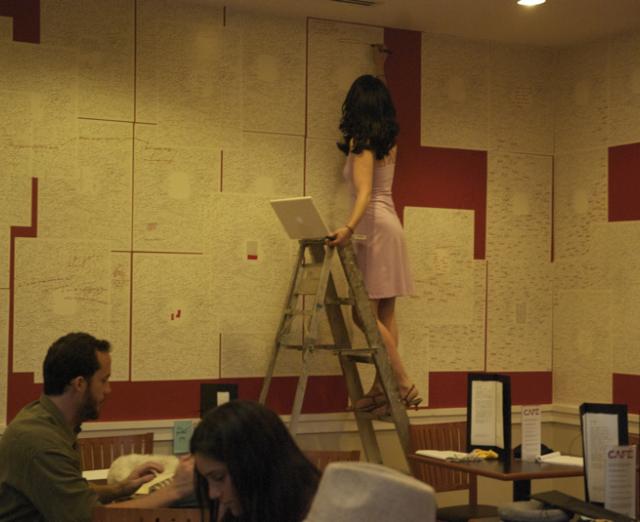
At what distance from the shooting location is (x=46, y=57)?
17.5ft

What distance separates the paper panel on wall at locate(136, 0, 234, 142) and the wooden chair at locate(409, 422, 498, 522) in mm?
1899

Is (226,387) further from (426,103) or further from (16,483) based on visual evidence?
(426,103)

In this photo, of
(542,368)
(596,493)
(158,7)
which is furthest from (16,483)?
(542,368)

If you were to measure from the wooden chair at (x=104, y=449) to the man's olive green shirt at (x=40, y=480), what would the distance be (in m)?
1.23

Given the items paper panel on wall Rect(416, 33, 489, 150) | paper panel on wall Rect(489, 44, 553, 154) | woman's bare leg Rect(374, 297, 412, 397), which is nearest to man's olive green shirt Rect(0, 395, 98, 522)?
woman's bare leg Rect(374, 297, 412, 397)

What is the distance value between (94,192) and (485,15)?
2.35 meters

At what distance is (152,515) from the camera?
300 centimetres

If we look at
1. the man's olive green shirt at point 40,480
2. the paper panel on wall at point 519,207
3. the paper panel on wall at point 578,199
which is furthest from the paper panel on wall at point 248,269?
the man's olive green shirt at point 40,480

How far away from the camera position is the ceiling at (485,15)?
5703 mm

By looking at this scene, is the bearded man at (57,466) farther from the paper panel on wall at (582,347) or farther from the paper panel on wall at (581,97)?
the paper panel on wall at (581,97)

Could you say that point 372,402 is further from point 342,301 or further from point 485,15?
point 485,15

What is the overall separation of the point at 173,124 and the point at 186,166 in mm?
231

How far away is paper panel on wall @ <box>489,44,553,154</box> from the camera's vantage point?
6.54 metres

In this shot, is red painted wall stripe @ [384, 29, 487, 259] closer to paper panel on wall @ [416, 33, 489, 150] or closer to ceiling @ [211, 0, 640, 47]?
paper panel on wall @ [416, 33, 489, 150]
